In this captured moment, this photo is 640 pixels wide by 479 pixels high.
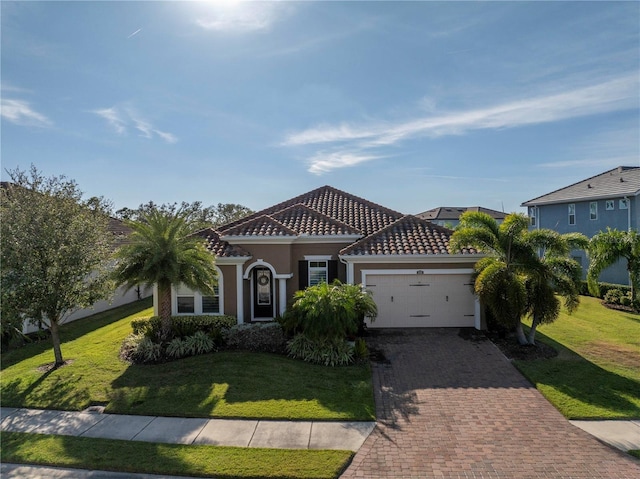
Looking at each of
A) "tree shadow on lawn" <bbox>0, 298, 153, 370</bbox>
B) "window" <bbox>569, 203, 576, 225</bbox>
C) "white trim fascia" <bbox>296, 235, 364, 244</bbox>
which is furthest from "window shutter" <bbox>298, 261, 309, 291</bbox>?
"window" <bbox>569, 203, 576, 225</bbox>

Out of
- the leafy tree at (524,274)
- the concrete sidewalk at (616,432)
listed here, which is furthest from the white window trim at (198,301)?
the concrete sidewalk at (616,432)

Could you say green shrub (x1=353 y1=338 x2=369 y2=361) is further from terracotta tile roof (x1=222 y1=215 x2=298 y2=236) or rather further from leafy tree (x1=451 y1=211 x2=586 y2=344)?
terracotta tile roof (x1=222 y1=215 x2=298 y2=236)

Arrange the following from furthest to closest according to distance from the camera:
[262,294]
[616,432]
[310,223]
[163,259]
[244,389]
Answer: [310,223] → [262,294] → [163,259] → [244,389] → [616,432]

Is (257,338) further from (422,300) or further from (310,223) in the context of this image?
(422,300)

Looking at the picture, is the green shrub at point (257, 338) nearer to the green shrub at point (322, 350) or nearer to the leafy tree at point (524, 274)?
the green shrub at point (322, 350)

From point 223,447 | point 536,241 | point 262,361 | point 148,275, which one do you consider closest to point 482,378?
point 536,241

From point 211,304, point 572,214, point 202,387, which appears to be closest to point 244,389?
point 202,387

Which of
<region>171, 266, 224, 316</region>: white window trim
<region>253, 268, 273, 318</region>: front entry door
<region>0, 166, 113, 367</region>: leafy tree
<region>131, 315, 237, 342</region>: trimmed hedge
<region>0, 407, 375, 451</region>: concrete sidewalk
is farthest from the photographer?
<region>253, 268, 273, 318</region>: front entry door

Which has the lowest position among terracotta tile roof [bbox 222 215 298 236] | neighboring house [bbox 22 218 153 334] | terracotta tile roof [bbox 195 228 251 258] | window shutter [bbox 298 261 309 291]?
neighboring house [bbox 22 218 153 334]
